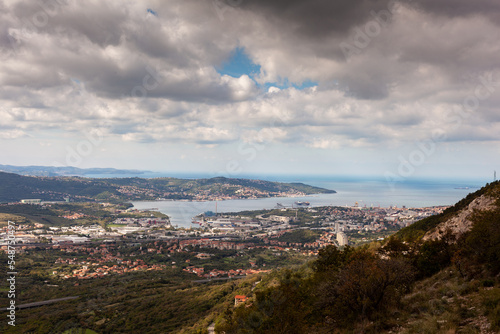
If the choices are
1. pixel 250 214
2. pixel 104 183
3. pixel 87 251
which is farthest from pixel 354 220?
pixel 104 183

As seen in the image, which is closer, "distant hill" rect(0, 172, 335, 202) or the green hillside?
the green hillside

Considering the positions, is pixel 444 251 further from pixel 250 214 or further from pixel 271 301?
pixel 250 214

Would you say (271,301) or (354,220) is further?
(354,220)

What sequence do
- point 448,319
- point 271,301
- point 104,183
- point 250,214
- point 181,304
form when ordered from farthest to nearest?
point 104,183 → point 250,214 → point 181,304 → point 271,301 → point 448,319

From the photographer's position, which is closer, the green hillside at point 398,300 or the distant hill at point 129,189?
the green hillside at point 398,300

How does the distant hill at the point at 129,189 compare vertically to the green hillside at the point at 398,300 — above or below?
below

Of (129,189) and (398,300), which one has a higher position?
(398,300)

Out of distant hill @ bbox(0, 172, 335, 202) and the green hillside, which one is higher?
the green hillside

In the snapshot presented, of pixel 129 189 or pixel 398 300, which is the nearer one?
pixel 398 300
